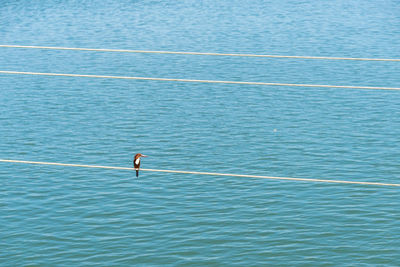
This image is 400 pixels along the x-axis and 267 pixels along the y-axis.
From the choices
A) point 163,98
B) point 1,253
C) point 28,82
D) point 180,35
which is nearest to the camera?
point 1,253

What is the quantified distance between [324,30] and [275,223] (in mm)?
64075

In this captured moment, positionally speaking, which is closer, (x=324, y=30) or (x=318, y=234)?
(x=318, y=234)

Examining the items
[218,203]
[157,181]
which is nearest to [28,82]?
[157,181]

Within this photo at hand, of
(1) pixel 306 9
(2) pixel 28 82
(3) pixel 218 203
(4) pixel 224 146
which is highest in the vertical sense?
(3) pixel 218 203

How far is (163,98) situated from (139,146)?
16.0 metres

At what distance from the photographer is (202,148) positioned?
185 ft

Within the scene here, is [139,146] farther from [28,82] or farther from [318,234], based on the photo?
[28,82]

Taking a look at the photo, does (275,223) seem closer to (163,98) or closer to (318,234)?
(318,234)

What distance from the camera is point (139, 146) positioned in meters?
56.6

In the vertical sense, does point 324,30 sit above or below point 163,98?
below

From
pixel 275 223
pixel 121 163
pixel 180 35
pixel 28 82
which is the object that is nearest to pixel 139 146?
pixel 121 163

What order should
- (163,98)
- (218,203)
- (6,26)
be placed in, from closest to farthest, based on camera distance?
(218,203)
(163,98)
(6,26)

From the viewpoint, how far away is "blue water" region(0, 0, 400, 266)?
1564 inches

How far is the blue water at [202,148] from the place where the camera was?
130 ft
